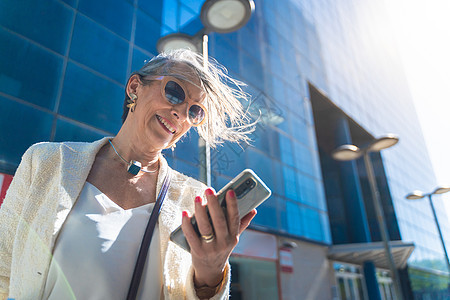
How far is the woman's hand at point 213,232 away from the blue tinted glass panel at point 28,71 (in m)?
5.79

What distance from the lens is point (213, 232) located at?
1044 millimetres

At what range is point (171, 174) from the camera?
5.58 ft

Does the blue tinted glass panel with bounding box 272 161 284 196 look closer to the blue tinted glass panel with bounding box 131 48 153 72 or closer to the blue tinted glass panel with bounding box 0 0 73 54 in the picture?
the blue tinted glass panel with bounding box 131 48 153 72

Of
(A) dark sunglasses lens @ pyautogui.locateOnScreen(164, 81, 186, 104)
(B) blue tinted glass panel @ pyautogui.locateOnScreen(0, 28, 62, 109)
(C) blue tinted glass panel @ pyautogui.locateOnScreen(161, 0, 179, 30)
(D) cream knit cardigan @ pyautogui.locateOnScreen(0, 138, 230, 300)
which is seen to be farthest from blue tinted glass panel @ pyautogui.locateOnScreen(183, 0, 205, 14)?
(D) cream knit cardigan @ pyautogui.locateOnScreen(0, 138, 230, 300)

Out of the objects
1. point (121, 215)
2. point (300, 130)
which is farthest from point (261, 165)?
point (121, 215)

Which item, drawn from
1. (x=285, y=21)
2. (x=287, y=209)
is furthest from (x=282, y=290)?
(x=285, y=21)

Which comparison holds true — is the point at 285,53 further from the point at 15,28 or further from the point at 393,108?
the point at 393,108

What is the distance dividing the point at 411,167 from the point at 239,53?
25.9 m

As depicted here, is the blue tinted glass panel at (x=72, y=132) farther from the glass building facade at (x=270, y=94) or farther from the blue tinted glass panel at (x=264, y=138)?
the blue tinted glass panel at (x=264, y=138)

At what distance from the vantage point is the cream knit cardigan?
120 cm

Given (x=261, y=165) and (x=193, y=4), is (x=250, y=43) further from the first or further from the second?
(x=261, y=165)

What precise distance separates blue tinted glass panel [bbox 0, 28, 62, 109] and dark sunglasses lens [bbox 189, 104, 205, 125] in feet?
17.0

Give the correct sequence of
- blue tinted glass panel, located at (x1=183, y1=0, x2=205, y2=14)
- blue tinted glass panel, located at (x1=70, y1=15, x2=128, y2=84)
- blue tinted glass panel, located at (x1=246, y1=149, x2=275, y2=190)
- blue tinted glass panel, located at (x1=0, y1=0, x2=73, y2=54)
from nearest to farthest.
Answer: blue tinted glass panel, located at (x1=0, y1=0, x2=73, y2=54)
blue tinted glass panel, located at (x1=70, y1=15, x2=128, y2=84)
blue tinted glass panel, located at (x1=183, y1=0, x2=205, y2=14)
blue tinted glass panel, located at (x1=246, y1=149, x2=275, y2=190)

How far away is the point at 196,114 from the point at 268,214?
9676mm
